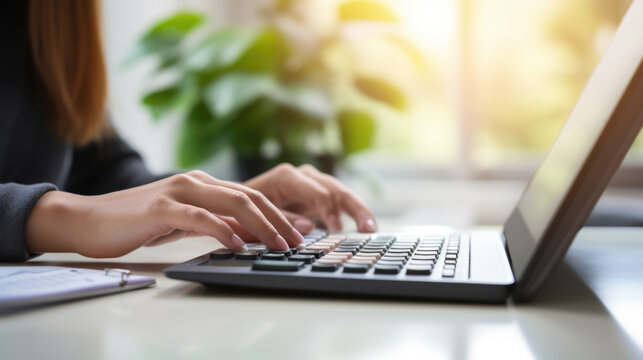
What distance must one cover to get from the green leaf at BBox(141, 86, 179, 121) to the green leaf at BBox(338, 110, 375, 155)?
1.49 feet

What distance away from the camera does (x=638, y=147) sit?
6.43ft

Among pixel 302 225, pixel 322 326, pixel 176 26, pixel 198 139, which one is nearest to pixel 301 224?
pixel 302 225

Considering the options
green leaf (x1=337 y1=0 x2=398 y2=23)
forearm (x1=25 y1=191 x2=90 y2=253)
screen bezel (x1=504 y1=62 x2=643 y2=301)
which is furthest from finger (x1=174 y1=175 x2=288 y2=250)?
green leaf (x1=337 y1=0 x2=398 y2=23)

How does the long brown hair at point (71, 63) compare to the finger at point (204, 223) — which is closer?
the finger at point (204, 223)

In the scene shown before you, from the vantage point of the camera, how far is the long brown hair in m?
1.04

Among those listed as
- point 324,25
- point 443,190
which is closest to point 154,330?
point 324,25

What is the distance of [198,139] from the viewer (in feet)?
5.47

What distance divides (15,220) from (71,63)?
0.59m

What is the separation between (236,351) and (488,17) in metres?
1.91

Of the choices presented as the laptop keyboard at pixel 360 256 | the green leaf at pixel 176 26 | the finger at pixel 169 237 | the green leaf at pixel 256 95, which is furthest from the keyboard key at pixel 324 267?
the green leaf at pixel 176 26

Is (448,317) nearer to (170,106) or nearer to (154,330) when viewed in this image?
(154,330)

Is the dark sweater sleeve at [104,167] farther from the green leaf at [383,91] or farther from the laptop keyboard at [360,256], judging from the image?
the green leaf at [383,91]

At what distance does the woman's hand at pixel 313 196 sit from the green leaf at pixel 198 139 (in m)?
0.88

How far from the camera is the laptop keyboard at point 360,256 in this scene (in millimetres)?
422
